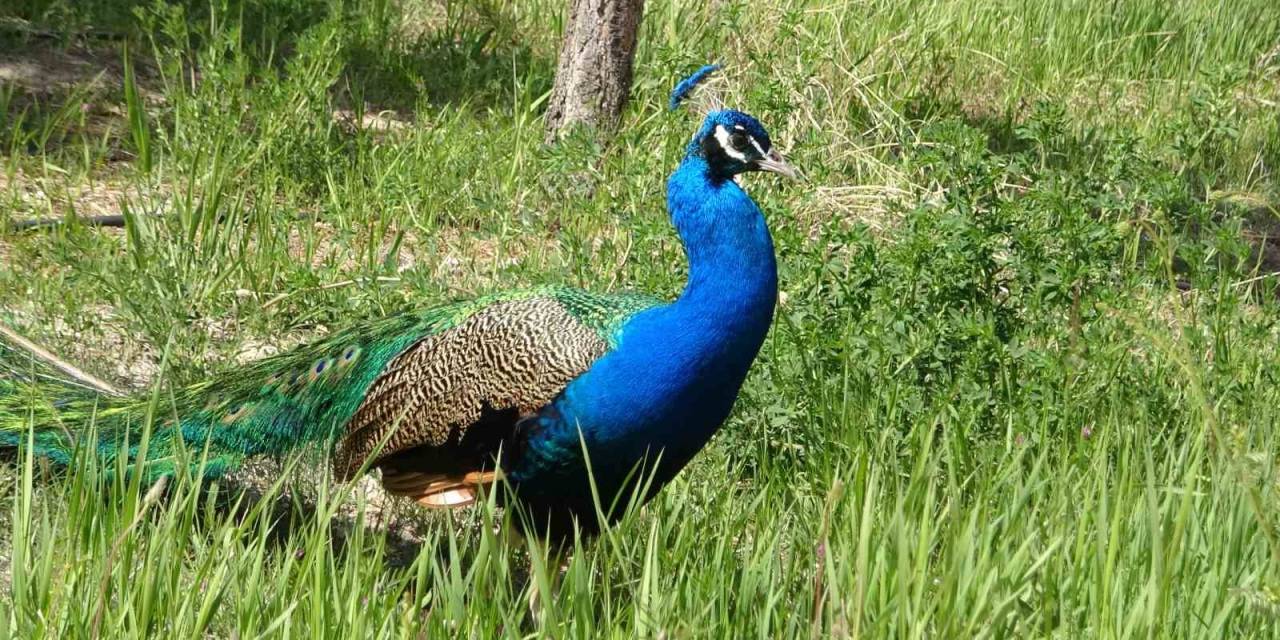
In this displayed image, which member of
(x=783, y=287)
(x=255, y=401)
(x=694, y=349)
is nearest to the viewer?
(x=694, y=349)

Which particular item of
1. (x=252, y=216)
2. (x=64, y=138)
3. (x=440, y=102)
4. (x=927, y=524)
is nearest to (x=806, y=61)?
(x=440, y=102)

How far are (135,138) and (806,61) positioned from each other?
8.45ft

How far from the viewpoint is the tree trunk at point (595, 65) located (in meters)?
5.87

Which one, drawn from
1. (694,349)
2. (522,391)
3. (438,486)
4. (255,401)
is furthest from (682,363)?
(255,401)

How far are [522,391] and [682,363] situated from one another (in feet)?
1.27

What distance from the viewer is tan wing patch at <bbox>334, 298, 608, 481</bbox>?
338 cm

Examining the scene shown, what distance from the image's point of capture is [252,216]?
5137 mm

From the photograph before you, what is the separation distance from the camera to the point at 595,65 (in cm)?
595

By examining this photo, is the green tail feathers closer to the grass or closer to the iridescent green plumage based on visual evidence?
the iridescent green plumage

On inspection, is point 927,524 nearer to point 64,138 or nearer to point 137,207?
point 137,207

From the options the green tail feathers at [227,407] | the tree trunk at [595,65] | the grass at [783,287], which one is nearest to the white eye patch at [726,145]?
the grass at [783,287]

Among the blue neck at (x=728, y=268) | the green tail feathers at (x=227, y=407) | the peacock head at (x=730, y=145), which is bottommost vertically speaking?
the green tail feathers at (x=227, y=407)

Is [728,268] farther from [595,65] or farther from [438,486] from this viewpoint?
[595,65]

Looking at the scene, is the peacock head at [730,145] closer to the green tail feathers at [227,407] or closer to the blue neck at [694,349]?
the blue neck at [694,349]
